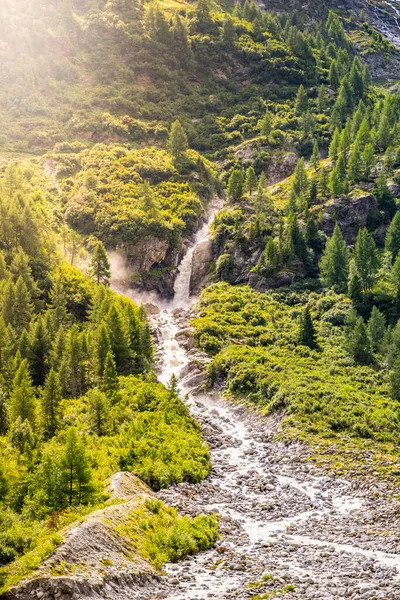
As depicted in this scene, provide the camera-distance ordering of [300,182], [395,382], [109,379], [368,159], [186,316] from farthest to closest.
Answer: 1. [300,182]
2. [368,159]
3. [186,316]
4. [395,382]
5. [109,379]

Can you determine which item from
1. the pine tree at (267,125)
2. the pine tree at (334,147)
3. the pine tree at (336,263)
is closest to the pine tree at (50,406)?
the pine tree at (336,263)

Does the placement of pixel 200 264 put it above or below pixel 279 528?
above

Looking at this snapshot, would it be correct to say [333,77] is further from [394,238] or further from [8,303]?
[8,303]

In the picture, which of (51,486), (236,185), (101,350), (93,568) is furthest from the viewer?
(236,185)

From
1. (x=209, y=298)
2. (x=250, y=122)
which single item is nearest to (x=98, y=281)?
(x=209, y=298)

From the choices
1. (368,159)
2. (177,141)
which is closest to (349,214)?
(368,159)

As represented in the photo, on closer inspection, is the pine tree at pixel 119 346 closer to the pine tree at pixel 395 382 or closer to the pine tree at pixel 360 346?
the pine tree at pixel 360 346
